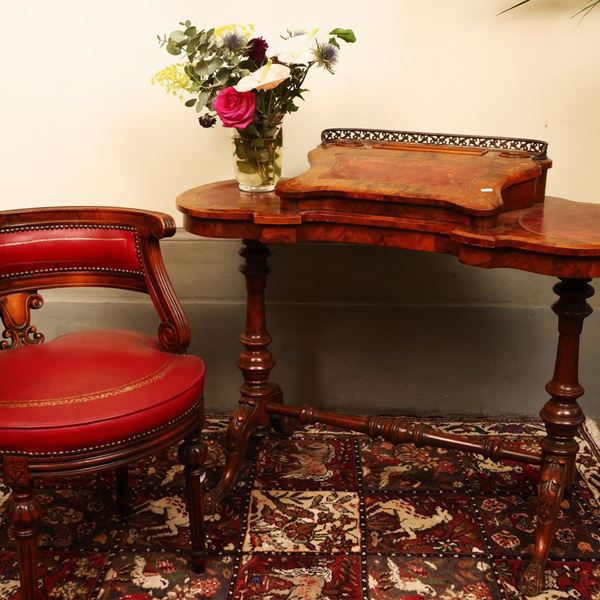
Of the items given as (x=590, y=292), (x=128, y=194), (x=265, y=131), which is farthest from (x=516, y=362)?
(x=128, y=194)

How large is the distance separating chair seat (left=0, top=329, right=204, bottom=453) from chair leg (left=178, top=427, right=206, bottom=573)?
16cm

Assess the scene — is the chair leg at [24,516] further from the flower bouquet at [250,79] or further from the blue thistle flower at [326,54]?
Result: the blue thistle flower at [326,54]

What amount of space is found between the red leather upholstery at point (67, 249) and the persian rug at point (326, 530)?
0.83 metres

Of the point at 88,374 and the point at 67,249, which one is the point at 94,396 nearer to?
the point at 88,374

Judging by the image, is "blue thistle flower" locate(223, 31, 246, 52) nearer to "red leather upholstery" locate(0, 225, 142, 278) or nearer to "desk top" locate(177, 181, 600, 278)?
"desk top" locate(177, 181, 600, 278)

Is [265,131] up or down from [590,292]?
up

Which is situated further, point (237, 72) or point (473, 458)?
point (473, 458)

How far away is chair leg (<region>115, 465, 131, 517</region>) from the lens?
8.54 feet

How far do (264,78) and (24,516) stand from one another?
4.41 ft

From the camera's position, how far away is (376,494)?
2760mm

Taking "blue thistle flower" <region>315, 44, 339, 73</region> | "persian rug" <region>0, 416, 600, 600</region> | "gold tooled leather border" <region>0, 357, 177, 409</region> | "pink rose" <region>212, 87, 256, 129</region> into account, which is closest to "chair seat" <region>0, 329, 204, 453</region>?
"gold tooled leather border" <region>0, 357, 177, 409</region>

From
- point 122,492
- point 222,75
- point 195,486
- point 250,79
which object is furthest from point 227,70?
point 122,492

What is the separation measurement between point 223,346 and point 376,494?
936 millimetres

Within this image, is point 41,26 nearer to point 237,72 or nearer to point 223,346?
point 237,72
